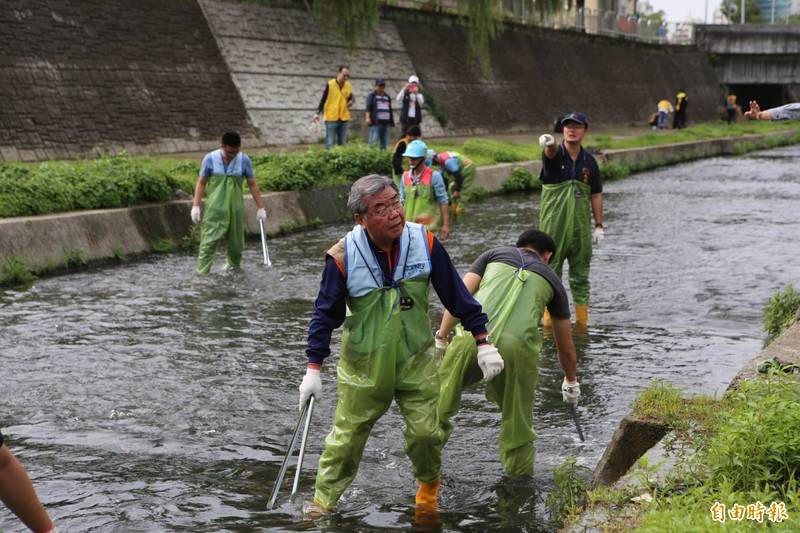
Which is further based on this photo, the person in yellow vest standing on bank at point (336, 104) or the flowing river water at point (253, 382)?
the person in yellow vest standing on bank at point (336, 104)

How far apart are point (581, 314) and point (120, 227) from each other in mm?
6815

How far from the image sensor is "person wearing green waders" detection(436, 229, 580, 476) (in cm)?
635

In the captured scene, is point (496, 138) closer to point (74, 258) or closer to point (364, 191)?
point (74, 258)

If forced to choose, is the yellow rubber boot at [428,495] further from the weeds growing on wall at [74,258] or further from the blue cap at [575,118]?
the weeds growing on wall at [74,258]

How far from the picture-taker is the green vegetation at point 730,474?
4279 mm

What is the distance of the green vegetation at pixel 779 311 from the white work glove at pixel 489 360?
4.50 m

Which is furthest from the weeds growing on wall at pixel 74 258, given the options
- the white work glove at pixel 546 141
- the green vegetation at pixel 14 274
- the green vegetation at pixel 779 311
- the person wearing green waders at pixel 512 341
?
the person wearing green waders at pixel 512 341

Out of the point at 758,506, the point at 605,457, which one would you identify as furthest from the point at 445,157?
the point at 758,506

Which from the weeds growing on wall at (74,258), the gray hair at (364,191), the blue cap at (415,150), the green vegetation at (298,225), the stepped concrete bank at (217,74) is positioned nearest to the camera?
the gray hair at (364,191)

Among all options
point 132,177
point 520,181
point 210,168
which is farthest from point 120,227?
point 520,181

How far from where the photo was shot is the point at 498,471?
674 cm

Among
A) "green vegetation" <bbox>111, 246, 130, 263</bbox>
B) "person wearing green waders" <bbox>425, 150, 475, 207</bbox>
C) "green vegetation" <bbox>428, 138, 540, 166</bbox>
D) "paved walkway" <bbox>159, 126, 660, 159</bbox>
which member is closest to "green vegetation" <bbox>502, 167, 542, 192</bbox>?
"green vegetation" <bbox>428, 138, 540, 166</bbox>

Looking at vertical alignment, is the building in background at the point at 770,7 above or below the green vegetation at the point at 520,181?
above

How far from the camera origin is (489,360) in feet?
19.2
